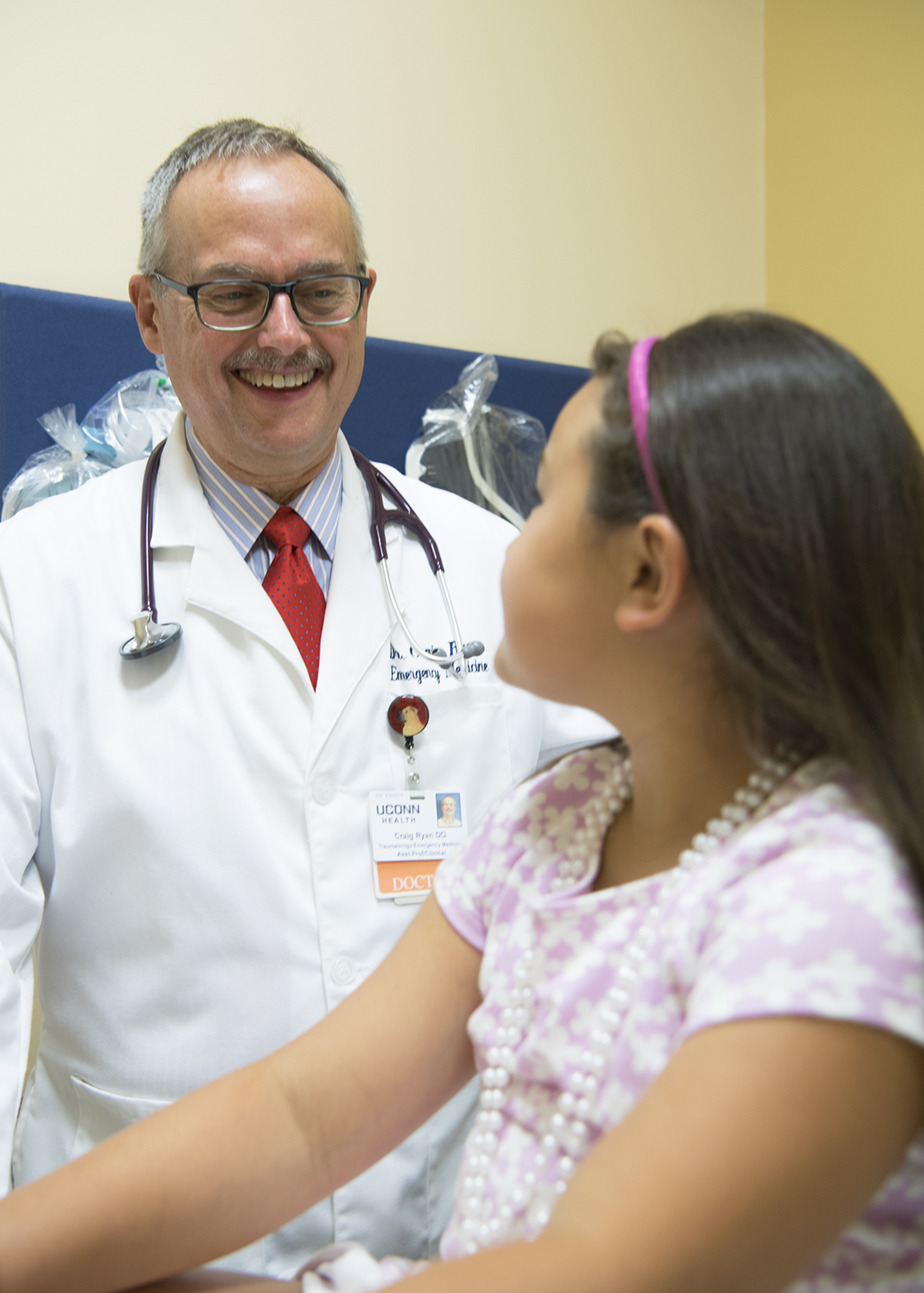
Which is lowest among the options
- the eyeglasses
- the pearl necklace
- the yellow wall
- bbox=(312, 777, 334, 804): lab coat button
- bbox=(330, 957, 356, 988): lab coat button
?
bbox=(330, 957, 356, 988): lab coat button

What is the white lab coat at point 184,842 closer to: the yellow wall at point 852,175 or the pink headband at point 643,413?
the pink headband at point 643,413

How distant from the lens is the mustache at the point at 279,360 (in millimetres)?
1438

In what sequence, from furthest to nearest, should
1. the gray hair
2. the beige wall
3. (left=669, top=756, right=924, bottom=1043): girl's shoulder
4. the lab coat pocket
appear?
1. the beige wall
2. the gray hair
3. the lab coat pocket
4. (left=669, top=756, right=924, bottom=1043): girl's shoulder

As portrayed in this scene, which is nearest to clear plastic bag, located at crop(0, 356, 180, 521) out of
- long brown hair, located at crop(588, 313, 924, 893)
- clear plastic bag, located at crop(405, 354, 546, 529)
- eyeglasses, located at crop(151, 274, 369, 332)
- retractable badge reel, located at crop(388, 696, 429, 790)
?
eyeglasses, located at crop(151, 274, 369, 332)

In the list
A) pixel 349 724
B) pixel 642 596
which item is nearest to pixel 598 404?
pixel 642 596

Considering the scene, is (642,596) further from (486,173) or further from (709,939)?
(486,173)

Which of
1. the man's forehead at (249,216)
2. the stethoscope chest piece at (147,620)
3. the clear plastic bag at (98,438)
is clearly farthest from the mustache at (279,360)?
the clear plastic bag at (98,438)

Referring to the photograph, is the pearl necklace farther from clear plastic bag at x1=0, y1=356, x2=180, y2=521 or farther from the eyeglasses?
clear plastic bag at x1=0, y1=356, x2=180, y2=521

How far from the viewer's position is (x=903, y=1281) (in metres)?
0.58

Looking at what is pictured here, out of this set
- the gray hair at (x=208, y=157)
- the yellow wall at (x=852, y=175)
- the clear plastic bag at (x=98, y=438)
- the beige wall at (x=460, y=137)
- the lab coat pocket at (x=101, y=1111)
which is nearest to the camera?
the lab coat pocket at (x=101, y=1111)

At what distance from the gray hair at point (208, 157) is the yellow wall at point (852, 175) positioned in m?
1.27

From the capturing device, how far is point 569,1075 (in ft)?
2.10

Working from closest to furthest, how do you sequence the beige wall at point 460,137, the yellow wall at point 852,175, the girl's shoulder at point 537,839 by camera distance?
1. the girl's shoulder at point 537,839
2. the beige wall at point 460,137
3. the yellow wall at point 852,175

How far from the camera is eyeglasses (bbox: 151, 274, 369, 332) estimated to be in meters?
1.43
